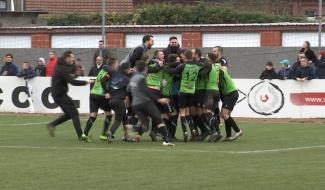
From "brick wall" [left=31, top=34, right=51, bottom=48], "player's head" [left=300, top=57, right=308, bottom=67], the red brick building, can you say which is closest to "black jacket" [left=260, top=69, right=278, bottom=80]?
"player's head" [left=300, top=57, right=308, bottom=67]

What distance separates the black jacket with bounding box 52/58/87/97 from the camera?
19078mm

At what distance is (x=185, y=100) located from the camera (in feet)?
64.3

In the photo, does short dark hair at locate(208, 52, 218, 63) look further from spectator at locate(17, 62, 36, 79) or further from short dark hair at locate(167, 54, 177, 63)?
spectator at locate(17, 62, 36, 79)

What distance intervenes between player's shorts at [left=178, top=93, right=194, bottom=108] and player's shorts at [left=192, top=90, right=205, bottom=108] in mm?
103

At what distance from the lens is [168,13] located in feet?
150

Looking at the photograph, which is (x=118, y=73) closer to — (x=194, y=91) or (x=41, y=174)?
(x=194, y=91)

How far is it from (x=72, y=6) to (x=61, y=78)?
103ft

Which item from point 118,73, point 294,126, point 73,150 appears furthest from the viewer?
point 294,126

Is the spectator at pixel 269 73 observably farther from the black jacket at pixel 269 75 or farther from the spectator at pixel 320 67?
the spectator at pixel 320 67

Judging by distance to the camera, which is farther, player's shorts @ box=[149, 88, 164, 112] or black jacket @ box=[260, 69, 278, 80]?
black jacket @ box=[260, 69, 278, 80]

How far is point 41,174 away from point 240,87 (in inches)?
560

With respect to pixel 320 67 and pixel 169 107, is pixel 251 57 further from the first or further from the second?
pixel 169 107

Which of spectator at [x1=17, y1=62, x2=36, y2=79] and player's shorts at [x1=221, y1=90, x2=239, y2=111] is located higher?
spectator at [x1=17, y1=62, x2=36, y2=79]

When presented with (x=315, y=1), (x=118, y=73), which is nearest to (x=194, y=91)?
(x=118, y=73)
